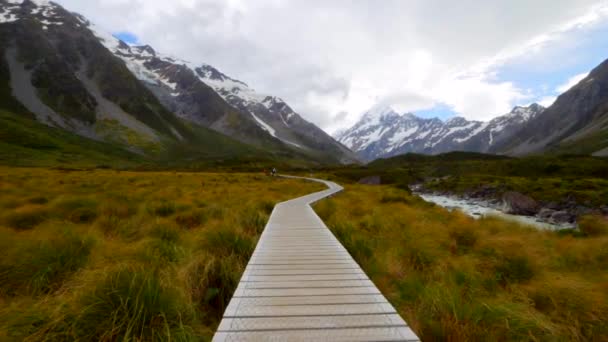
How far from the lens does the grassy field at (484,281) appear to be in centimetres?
382

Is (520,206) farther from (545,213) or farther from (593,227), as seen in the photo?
(593,227)

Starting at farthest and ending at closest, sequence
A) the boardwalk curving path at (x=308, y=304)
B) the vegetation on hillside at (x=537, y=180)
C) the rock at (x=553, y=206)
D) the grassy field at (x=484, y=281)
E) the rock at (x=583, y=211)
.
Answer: the vegetation on hillside at (x=537, y=180) < the rock at (x=553, y=206) < the rock at (x=583, y=211) < the grassy field at (x=484, y=281) < the boardwalk curving path at (x=308, y=304)

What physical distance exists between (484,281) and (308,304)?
426cm

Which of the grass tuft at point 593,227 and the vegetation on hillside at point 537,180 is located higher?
the vegetation on hillside at point 537,180

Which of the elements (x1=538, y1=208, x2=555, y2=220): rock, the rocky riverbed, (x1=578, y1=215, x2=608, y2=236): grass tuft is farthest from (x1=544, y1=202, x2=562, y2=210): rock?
(x1=578, y1=215, x2=608, y2=236): grass tuft

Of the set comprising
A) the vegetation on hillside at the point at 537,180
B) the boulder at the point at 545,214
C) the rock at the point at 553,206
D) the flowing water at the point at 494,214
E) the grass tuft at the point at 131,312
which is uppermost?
the vegetation on hillside at the point at 537,180

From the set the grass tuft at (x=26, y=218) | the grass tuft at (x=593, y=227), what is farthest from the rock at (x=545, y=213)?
the grass tuft at (x=26, y=218)

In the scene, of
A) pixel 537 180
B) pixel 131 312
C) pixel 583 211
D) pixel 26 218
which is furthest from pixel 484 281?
pixel 537 180

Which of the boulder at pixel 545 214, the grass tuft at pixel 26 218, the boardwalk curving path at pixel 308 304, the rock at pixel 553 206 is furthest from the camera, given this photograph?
the rock at pixel 553 206

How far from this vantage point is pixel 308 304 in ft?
12.4

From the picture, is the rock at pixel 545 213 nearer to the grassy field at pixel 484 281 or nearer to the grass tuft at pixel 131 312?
the grassy field at pixel 484 281

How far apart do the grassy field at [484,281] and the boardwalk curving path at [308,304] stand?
0.80 m

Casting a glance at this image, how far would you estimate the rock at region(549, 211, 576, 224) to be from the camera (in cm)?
2262

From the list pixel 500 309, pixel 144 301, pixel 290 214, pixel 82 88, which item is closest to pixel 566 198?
pixel 290 214
